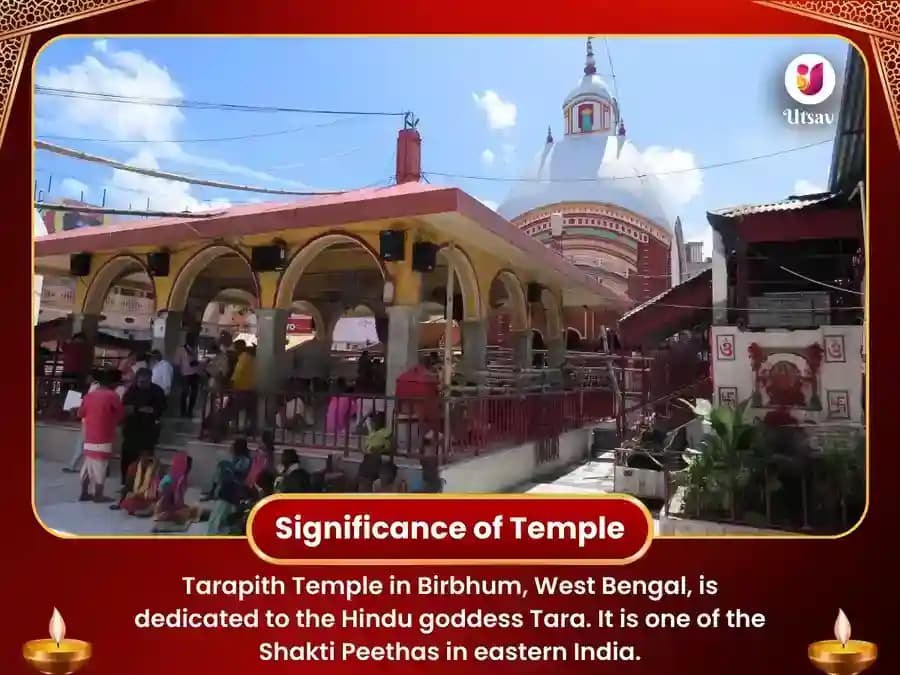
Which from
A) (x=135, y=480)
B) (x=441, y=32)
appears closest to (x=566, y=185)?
(x=441, y=32)

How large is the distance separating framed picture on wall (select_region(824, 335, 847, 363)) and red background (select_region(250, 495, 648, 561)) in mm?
803

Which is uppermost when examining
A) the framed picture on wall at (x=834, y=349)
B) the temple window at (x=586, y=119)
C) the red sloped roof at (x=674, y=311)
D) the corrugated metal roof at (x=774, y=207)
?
the temple window at (x=586, y=119)

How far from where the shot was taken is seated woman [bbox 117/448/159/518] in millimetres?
2051

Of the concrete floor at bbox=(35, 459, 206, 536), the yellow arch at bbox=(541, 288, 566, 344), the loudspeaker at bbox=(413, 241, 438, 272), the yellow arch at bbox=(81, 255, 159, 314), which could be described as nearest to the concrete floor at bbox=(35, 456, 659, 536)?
the concrete floor at bbox=(35, 459, 206, 536)

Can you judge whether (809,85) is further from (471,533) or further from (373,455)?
(373,455)

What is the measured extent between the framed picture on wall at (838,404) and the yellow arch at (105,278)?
3.31 meters

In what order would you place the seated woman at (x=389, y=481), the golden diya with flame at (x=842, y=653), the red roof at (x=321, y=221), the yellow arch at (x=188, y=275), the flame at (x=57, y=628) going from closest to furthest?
the golden diya with flame at (x=842, y=653)
the flame at (x=57, y=628)
the seated woman at (x=389, y=481)
the red roof at (x=321, y=221)
the yellow arch at (x=188, y=275)

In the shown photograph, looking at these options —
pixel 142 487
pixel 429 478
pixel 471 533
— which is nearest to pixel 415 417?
pixel 429 478

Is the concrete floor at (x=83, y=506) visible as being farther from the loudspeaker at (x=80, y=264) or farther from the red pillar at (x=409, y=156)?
the red pillar at (x=409, y=156)

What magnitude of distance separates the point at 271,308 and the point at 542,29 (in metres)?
2.55

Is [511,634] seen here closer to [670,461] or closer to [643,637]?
[643,637]

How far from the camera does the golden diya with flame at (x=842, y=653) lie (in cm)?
175

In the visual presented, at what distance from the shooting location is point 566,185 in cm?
228

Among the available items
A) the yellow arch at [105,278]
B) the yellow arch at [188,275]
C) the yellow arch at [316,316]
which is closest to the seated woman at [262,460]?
the yellow arch at [105,278]
